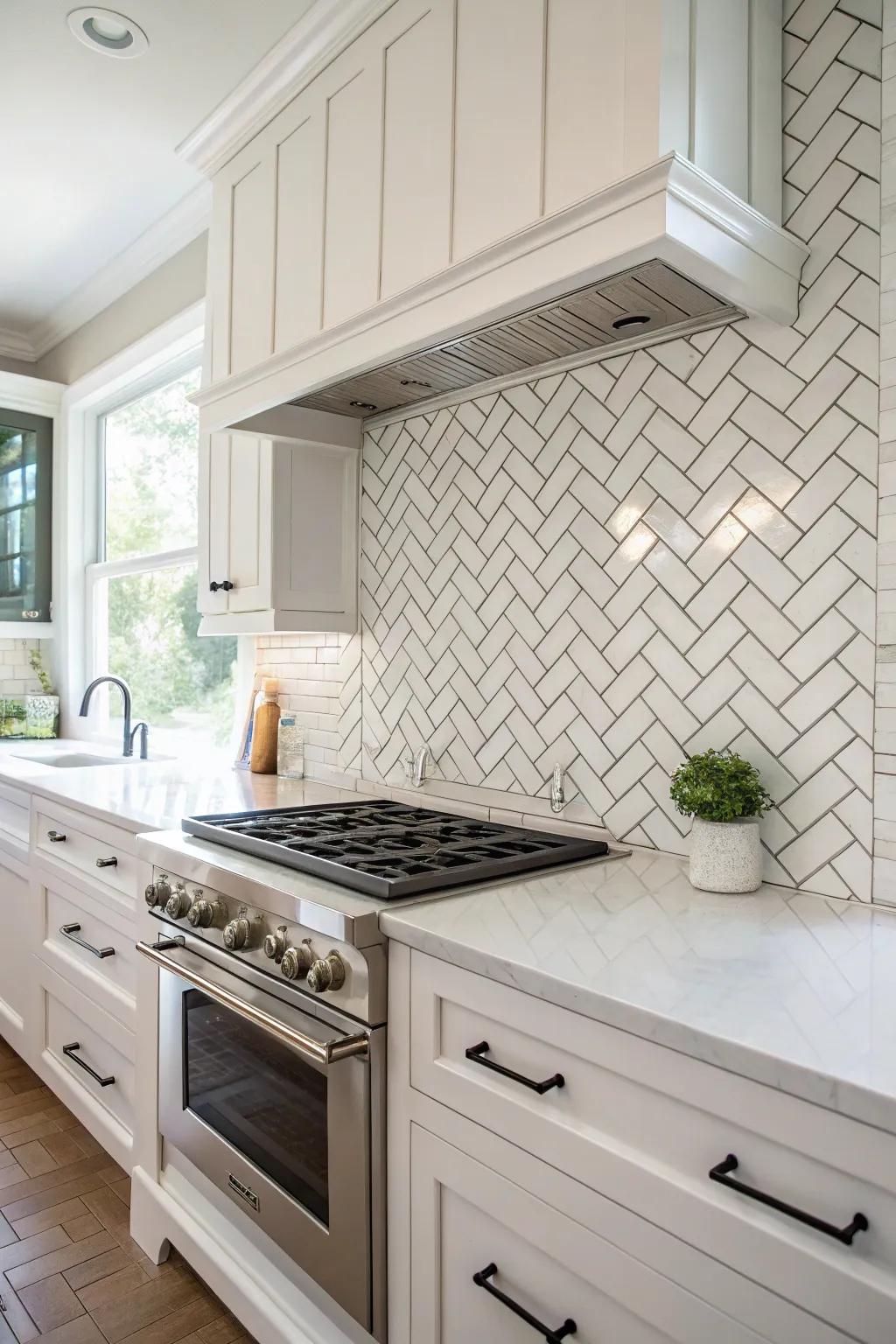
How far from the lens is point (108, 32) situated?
7.34 ft

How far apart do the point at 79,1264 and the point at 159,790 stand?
110 cm

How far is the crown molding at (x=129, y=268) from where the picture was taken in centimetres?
312

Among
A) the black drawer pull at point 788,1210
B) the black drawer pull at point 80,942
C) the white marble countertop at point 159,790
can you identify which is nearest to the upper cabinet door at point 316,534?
the white marble countertop at point 159,790

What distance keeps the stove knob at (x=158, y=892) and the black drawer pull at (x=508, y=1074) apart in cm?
89

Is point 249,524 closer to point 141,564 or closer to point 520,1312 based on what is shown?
point 141,564

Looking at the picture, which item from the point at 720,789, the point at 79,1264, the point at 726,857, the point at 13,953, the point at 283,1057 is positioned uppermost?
the point at 720,789

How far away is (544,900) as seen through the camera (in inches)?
55.4

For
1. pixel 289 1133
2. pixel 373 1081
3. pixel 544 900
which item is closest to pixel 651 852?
pixel 544 900

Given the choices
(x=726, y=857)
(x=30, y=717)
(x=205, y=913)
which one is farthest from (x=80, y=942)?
(x=30, y=717)

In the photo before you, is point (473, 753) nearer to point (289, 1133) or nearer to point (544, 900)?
point (544, 900)

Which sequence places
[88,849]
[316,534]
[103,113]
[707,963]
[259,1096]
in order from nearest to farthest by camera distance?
[707,963] < [259,1096] < [88,849] < [316,534] < [103,113]

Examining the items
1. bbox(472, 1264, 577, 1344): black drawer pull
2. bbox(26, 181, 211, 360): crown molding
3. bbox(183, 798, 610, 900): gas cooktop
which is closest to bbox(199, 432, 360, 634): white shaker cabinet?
bbox(183, 798, 610, 900): gas cooktop

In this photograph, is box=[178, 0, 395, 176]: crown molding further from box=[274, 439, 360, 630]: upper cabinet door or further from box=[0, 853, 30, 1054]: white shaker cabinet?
box=[0, 853, 30, 1054]: white shaker cabinet

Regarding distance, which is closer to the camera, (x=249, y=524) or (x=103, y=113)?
(x=249, y=524)
